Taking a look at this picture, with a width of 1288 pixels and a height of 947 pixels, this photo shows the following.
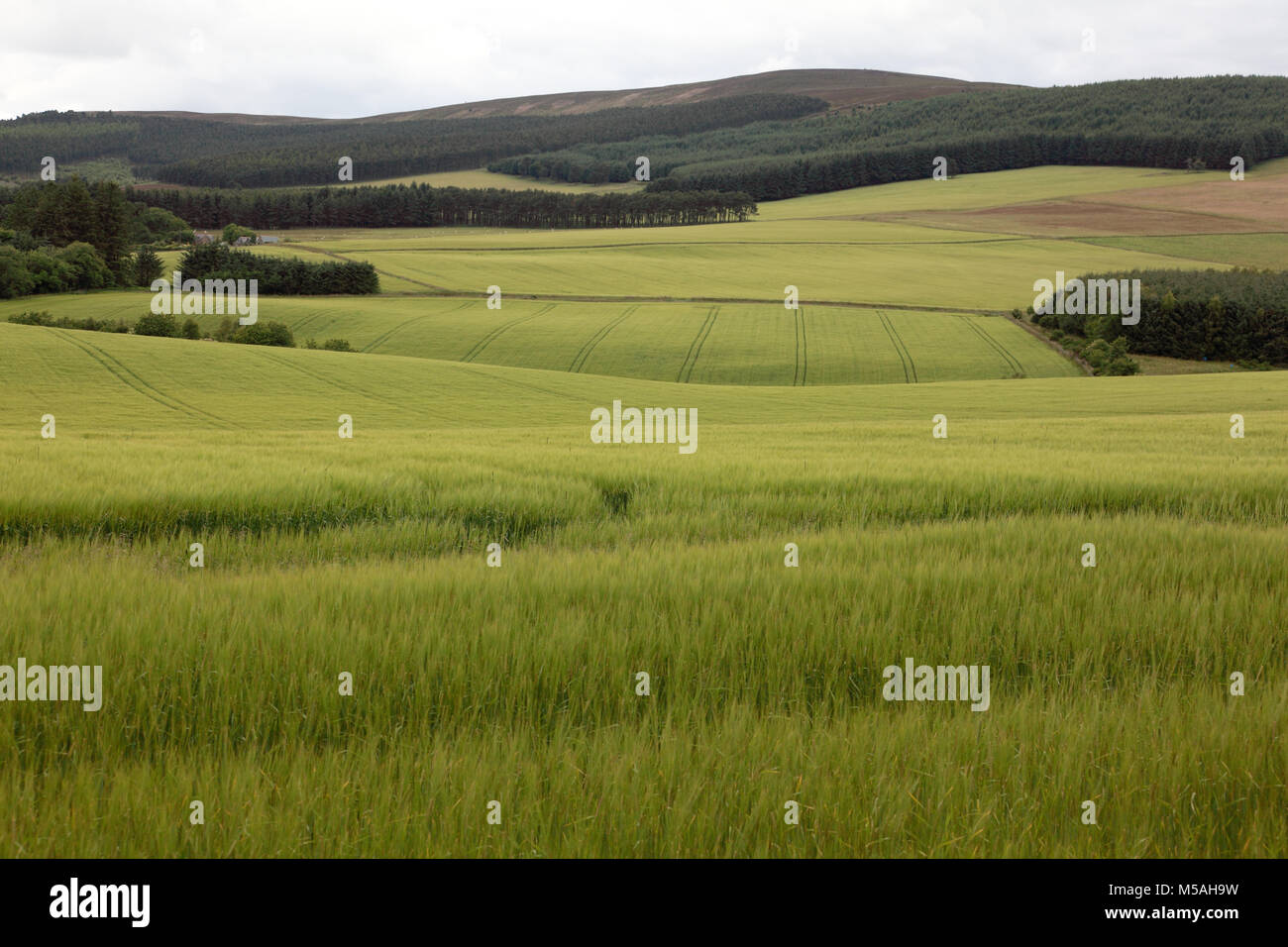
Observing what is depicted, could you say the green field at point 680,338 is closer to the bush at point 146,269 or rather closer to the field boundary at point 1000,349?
the field boundary at point 1000,349

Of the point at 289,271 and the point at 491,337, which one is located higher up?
the point at 289,271

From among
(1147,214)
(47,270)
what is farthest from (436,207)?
A: (1147,214)

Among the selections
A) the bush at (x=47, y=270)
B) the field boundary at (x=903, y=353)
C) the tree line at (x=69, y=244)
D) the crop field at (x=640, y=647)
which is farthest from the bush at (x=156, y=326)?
the field boundary at (x=903, y=353)

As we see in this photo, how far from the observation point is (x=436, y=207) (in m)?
141

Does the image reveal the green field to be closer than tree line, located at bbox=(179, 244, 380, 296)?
Yes

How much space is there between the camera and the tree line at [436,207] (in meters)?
131

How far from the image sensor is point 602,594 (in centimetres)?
564

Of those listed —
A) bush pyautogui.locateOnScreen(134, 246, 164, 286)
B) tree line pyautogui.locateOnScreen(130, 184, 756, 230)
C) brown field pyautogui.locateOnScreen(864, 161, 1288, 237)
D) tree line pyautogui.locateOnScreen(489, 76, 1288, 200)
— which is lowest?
bush pyautogui.locateOnScreen(134, 246, 164, 286)

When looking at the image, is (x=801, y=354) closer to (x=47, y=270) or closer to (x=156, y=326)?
(x=156, y=326)

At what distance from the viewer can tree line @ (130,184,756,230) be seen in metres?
131

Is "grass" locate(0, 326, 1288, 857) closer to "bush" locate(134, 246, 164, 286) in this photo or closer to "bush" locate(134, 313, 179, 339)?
"bush" locate(134, 313, 179, 339)

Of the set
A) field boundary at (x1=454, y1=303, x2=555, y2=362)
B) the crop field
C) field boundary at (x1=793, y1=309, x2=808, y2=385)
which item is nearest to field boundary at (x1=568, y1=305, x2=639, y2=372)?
field boundary at (x1=454, y1=303, x2=555, y2=362)
